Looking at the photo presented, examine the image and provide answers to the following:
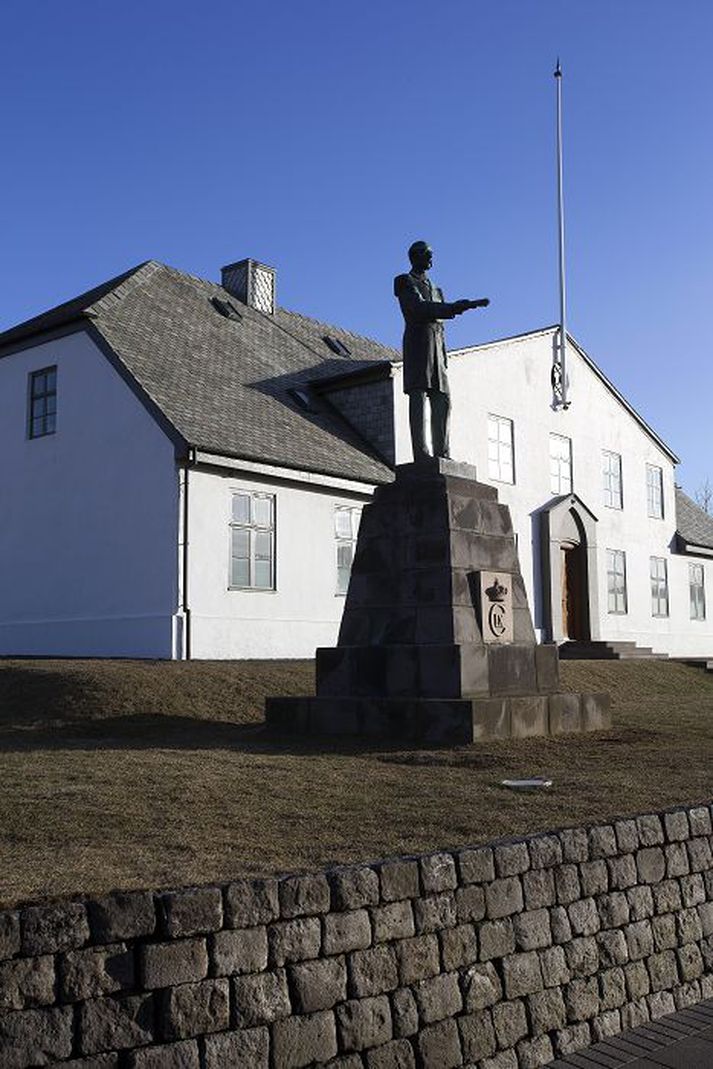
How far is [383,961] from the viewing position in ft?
15.9

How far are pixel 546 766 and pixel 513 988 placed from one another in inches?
156

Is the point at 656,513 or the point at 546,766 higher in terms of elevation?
the point at 656,513

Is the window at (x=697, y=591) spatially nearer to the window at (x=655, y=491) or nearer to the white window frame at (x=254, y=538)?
the window at (x=655, y=491)

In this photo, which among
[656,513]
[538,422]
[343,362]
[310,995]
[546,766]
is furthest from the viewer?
[656,513]

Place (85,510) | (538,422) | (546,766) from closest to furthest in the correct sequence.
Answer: (546,766) → (85,510) → (538,422)

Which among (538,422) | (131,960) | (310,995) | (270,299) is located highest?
(270,299)

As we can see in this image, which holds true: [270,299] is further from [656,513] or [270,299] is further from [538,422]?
[656,513]

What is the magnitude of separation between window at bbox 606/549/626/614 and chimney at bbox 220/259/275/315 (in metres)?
10.9

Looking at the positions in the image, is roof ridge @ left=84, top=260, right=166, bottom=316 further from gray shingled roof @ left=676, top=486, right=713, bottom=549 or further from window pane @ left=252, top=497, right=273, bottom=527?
gray shingled roof @ left=676, top=486, right=713, bottom=549

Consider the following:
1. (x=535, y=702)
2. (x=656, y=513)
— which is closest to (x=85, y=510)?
(x=535, y=702)

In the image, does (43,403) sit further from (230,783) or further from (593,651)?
(230,783)

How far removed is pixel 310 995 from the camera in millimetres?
4543

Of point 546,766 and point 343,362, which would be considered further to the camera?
point 343,362

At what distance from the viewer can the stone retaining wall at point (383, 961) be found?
13.0 ft
